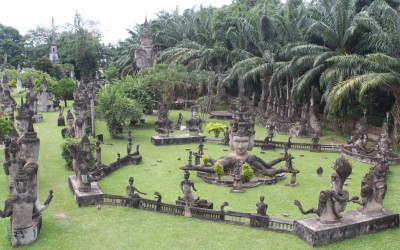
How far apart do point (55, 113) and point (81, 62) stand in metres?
25.8

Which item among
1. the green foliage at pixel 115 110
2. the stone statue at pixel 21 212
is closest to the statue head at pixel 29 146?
the stone statue at pixel 21 212

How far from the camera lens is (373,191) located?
11.4 m

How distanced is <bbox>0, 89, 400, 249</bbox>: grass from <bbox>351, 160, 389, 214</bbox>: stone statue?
2.51ft

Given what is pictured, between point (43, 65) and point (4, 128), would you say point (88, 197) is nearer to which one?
point (4, 128)

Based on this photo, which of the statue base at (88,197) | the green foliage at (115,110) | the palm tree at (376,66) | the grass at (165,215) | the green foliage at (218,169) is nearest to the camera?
the grass at (165,215)

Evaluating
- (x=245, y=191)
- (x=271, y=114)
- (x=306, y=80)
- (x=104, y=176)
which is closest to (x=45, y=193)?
(x=104, y=176)

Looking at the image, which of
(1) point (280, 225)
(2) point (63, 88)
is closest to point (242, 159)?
(1) point (280, 225)

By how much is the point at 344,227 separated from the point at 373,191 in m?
1.58

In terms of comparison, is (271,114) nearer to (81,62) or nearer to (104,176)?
(104,176)

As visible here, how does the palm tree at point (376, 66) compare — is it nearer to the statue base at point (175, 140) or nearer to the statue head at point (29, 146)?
the statue base at point (175, 140)

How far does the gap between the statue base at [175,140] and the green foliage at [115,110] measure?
7.73ft

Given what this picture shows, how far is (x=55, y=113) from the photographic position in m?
38.2

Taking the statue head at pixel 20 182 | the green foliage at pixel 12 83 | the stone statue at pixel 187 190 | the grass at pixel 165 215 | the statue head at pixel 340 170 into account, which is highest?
the green foliage at pixel 12 83

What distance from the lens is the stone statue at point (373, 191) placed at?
11.5 meters
